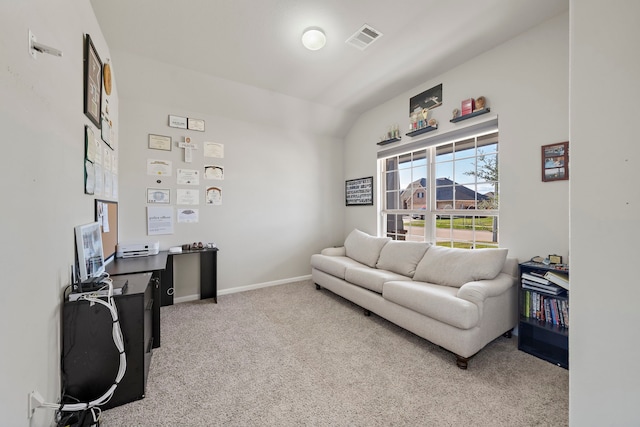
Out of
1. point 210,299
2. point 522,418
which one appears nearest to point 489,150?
point 522,418

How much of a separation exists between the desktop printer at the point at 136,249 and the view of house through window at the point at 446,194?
3.36m

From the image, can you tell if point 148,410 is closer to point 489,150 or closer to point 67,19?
point 67,19

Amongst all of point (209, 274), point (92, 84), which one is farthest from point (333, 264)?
point (92, 84)

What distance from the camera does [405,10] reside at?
216 cm

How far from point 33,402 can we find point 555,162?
3.78 meters

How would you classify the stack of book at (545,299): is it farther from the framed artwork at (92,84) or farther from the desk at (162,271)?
the framed artwork at (92,84)

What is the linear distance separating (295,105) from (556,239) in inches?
144

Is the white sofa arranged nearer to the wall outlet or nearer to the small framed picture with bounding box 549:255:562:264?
the small framed picture with bounding box 549:255:562:264

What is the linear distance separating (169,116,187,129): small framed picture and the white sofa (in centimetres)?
286

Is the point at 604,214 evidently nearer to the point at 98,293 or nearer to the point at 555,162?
the point at 555,162

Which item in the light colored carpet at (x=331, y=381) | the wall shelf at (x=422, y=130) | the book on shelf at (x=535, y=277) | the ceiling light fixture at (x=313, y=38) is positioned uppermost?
the ceiling light fixture at (x=313, y=38)

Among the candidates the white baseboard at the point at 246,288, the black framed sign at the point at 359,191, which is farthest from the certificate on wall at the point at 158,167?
the black framed sign at the point at 359,191

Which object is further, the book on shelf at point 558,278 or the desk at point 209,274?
the desk at point 209,274

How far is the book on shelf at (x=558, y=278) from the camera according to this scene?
1.97 m
